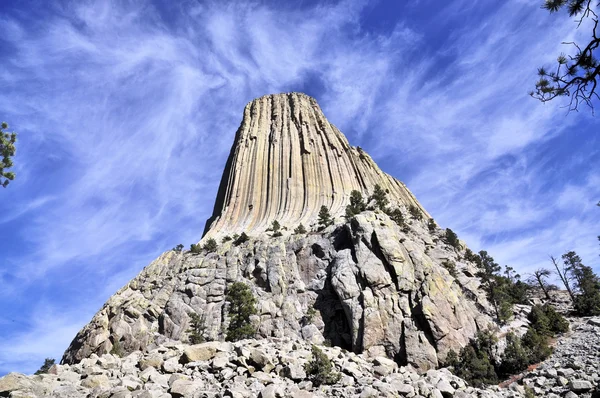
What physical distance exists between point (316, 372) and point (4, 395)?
14.9m

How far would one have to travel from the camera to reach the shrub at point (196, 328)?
3679 centimetres

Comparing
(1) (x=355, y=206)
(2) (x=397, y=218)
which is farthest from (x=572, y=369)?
(1) (x=355, y=206)

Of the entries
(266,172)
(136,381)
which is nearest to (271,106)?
(266,172)

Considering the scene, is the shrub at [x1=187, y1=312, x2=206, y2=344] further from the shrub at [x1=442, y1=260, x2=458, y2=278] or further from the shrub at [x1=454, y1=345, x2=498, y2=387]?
the shrub at [x1=442, y1=260, x2=458, y2=278]

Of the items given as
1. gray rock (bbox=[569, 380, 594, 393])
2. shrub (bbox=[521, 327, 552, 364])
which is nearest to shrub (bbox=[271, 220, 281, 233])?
shrub (bbox=[521, 327, 552, 364])

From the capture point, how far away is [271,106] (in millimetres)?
93688

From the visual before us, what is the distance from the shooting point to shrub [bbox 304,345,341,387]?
2255 centimetres

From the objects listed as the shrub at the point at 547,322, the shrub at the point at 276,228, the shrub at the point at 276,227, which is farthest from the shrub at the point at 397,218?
the shrub at the point at 547,322

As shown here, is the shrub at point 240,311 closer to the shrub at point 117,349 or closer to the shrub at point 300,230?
the shrub at point 117,349

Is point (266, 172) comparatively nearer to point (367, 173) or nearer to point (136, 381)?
point (367, 173)

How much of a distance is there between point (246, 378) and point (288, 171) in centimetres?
5754

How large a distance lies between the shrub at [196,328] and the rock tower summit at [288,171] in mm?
23301

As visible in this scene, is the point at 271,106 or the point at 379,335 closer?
the point at 379,335

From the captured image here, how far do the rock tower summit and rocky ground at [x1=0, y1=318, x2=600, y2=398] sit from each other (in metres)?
37.8
